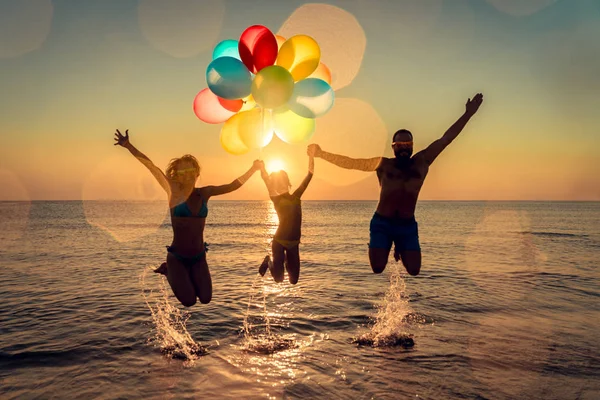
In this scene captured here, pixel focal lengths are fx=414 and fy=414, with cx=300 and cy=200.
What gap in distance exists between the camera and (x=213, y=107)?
7098 millimetres

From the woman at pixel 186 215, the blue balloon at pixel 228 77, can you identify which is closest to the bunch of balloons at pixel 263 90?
the blue balloon at pixel 228 77

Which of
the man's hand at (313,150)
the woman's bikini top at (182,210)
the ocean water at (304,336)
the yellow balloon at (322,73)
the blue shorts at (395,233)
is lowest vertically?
the ocean water at (304,336)

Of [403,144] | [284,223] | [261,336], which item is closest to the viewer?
[403,144]

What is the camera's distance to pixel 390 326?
34.3 ft

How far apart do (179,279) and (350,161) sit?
10.6ft

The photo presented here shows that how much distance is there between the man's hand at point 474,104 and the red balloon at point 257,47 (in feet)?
10.1

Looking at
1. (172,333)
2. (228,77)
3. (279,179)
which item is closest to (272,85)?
(228,77)

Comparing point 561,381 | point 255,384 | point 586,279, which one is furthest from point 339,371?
point 586,279

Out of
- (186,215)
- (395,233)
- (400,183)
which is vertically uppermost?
(400,183)

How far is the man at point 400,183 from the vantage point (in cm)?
605

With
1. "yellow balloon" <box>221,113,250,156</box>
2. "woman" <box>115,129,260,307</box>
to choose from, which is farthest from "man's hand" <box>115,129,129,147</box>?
"yellow balloon" <box>221,113,250,156</box>

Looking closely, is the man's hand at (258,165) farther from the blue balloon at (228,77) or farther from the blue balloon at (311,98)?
the blue balloon at (228,77)

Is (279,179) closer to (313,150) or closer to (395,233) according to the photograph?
(313,150)

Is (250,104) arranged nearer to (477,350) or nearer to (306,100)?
(306,100)
